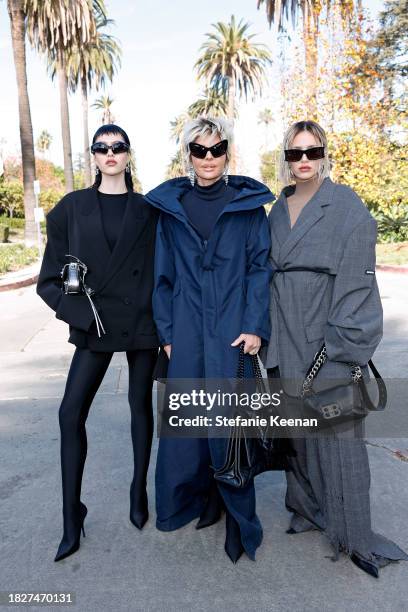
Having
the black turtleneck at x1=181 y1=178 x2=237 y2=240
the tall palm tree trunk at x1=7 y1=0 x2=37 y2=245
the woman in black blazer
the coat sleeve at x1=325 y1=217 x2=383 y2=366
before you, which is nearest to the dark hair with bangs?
the woman in black blazer

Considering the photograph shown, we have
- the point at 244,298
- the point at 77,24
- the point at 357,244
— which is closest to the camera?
the point at 357,244

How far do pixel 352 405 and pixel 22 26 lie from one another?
22.4m

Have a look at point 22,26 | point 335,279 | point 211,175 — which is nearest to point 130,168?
point 211,175

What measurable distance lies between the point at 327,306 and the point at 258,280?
1.05 ft

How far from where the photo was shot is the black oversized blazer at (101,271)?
9.39 feet

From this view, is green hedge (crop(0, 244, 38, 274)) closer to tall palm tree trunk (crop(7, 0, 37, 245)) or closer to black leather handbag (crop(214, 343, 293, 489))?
tall palm tree trunk (crop(7, 0, 37, 245))

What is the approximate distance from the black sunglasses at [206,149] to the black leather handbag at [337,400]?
3.30ft

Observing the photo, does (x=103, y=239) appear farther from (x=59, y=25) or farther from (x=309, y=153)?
(x=59, y=25)

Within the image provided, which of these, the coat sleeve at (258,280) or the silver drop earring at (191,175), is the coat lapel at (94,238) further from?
the coat sleeve at (258,280)

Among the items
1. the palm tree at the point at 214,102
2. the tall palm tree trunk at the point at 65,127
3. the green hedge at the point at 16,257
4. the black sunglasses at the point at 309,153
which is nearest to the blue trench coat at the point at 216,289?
the black sunglasses at the point at 309,153

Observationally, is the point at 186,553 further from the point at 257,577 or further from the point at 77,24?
the point at 77,24

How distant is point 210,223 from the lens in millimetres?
2840

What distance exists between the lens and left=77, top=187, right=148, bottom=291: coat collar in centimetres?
286

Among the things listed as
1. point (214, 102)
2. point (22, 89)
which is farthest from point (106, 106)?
point (22, 89)
